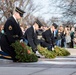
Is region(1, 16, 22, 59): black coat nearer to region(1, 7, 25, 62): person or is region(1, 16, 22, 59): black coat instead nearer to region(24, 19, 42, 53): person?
region(1, 7, 25, 62): person

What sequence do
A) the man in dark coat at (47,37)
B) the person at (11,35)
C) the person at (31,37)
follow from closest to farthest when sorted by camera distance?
the person at (11,35) < the person at (31,37) < the man in dark coat at (47,37)

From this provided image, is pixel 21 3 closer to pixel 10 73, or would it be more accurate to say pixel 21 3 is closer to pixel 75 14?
pixel 75 14

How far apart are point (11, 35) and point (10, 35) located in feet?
0.11

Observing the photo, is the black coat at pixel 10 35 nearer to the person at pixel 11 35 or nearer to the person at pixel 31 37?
the person at pixel 11 35

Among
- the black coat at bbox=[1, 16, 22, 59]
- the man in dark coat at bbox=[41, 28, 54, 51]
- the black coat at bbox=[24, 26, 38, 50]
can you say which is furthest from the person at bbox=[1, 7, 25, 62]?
the man in dark coat at bbox=[41, 28, 54, 51]

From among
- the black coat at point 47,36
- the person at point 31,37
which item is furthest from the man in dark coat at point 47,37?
the person at point 31,37

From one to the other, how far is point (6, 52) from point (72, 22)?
29970mm

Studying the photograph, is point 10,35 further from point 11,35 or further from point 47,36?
point 47,36

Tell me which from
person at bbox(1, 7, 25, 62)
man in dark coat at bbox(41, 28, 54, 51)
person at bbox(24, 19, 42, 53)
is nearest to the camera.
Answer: person at bbox(1, 7, 25, 62)

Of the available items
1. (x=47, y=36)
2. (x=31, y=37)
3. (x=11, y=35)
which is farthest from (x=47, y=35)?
(x=11, y=35)

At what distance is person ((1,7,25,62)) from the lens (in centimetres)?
1245

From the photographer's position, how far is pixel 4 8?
36.5 m

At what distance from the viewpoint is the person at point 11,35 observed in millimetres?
12445

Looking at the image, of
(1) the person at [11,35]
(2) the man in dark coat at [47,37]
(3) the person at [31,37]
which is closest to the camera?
(1) the person at [11,35]
